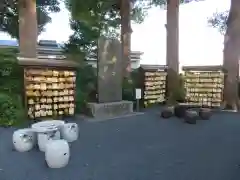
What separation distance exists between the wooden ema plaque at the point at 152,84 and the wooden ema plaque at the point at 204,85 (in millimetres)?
999

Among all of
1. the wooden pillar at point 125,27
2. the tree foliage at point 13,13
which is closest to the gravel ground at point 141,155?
the wooden pillar at point 125,27

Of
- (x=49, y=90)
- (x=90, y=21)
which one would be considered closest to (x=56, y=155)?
(x=49, y=90)

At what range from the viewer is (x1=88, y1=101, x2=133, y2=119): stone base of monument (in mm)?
7973

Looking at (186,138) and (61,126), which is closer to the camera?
(61,126)

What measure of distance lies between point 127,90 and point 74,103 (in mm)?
2521

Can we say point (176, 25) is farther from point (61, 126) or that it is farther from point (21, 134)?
point (21, 134)

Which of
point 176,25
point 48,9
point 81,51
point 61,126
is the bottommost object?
point 61,126

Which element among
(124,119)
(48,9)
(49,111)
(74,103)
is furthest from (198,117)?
(48,9)

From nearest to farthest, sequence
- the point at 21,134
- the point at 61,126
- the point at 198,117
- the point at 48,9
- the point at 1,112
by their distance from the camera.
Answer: the point at 21,134
the point at 61,126
the point at 1,112
the point at 198,117
the point at 48,9

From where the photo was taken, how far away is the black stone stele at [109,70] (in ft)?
27.0

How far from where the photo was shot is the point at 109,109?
825 cm

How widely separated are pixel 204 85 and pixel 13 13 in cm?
893

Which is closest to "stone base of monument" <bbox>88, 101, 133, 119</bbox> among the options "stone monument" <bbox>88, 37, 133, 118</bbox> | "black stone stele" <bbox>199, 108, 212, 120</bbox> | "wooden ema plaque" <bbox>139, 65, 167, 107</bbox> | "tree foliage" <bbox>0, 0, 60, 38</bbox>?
"stone monument" <bbox>88, 37, 133, 118</bbox>

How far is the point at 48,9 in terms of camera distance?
12625 mm
